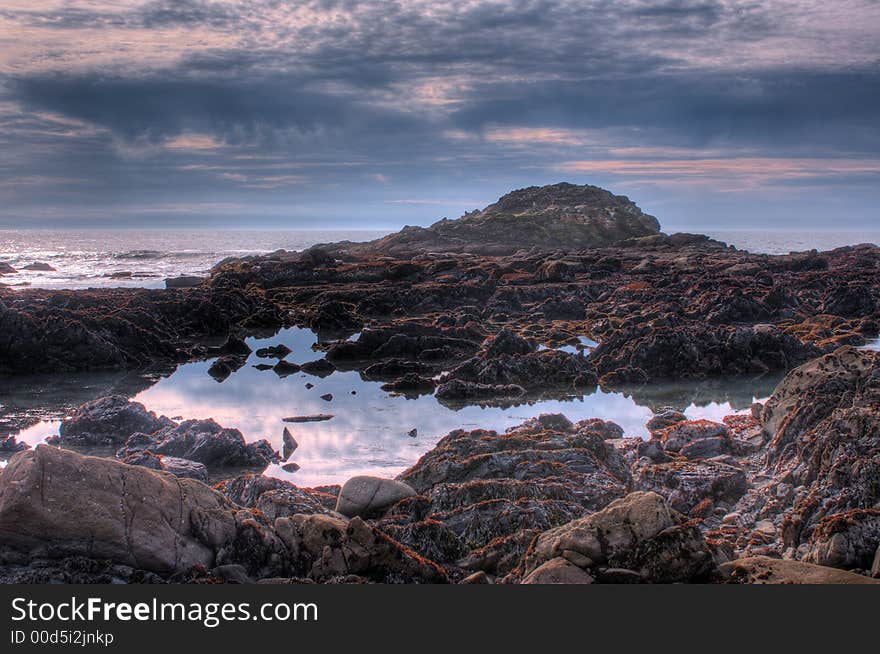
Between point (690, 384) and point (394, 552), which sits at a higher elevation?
point (394, 552)

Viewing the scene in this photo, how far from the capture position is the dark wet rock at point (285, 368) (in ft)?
78.2

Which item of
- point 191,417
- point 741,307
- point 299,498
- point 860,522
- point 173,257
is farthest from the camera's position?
point 173,257

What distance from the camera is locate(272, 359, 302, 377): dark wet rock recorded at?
23.8m

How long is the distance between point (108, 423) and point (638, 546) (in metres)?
13.0

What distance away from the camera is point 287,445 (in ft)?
49.3

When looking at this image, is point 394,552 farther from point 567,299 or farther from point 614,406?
point 567,299

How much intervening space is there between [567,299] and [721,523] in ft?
92.6

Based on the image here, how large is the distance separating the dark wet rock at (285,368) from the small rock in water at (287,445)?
8.29 m

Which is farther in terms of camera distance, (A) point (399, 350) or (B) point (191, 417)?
(A) point (399, 350)

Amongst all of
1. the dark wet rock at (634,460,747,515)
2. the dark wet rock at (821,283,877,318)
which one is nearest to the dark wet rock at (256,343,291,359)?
the dark wet rock at (634,460,747,515)

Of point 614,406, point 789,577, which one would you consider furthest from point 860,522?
point 614,406

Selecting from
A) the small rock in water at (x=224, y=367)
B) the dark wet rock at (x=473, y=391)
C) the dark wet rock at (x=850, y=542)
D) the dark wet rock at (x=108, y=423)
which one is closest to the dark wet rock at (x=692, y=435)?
the dark wet rock at (x=850, y=542)

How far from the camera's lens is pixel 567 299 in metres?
37.9

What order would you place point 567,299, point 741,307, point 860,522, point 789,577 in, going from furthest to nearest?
point 567,299, point 741,307, point 860,522, point 789,577
